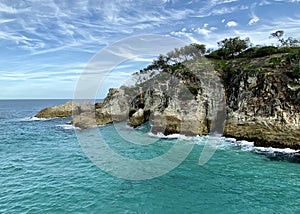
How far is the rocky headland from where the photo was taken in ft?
93.8

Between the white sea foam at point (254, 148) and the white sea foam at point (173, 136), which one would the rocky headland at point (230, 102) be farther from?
the white sea foam at point (173, 136)

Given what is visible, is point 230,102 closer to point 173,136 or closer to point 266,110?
point 266,110

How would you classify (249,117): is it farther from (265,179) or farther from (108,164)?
(108,164)

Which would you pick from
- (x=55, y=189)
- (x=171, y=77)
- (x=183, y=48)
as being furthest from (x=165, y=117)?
(x=183, y=48)

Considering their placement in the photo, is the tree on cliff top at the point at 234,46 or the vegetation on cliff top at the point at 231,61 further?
the tree on cliff top at the point at 234,46

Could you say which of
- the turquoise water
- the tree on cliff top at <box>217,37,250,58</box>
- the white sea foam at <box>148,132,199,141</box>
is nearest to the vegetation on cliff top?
the tree on cliff top at <box>217,37,250,58</box>

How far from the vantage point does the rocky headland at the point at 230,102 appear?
93.8 ft

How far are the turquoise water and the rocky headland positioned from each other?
5.40 metres

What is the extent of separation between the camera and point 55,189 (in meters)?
17.2

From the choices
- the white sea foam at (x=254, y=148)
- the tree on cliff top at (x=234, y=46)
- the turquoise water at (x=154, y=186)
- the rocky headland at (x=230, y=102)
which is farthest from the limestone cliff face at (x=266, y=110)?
the tree on cliff top at (x=234, y=46)

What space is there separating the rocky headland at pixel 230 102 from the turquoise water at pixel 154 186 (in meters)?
5.40

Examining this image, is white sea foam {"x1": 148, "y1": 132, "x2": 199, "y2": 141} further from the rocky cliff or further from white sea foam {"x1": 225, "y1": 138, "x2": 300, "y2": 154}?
white sea foam {"x1": 225, "y1": 138, "x2": 300, "y2": 154}

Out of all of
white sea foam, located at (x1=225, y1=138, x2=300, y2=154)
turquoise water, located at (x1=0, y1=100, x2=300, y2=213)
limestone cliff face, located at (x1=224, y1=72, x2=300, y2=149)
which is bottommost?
turquoise water, located at (x1=0, y1=100, x2=300, y2=213)

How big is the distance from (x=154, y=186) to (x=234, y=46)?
40.5 meters
